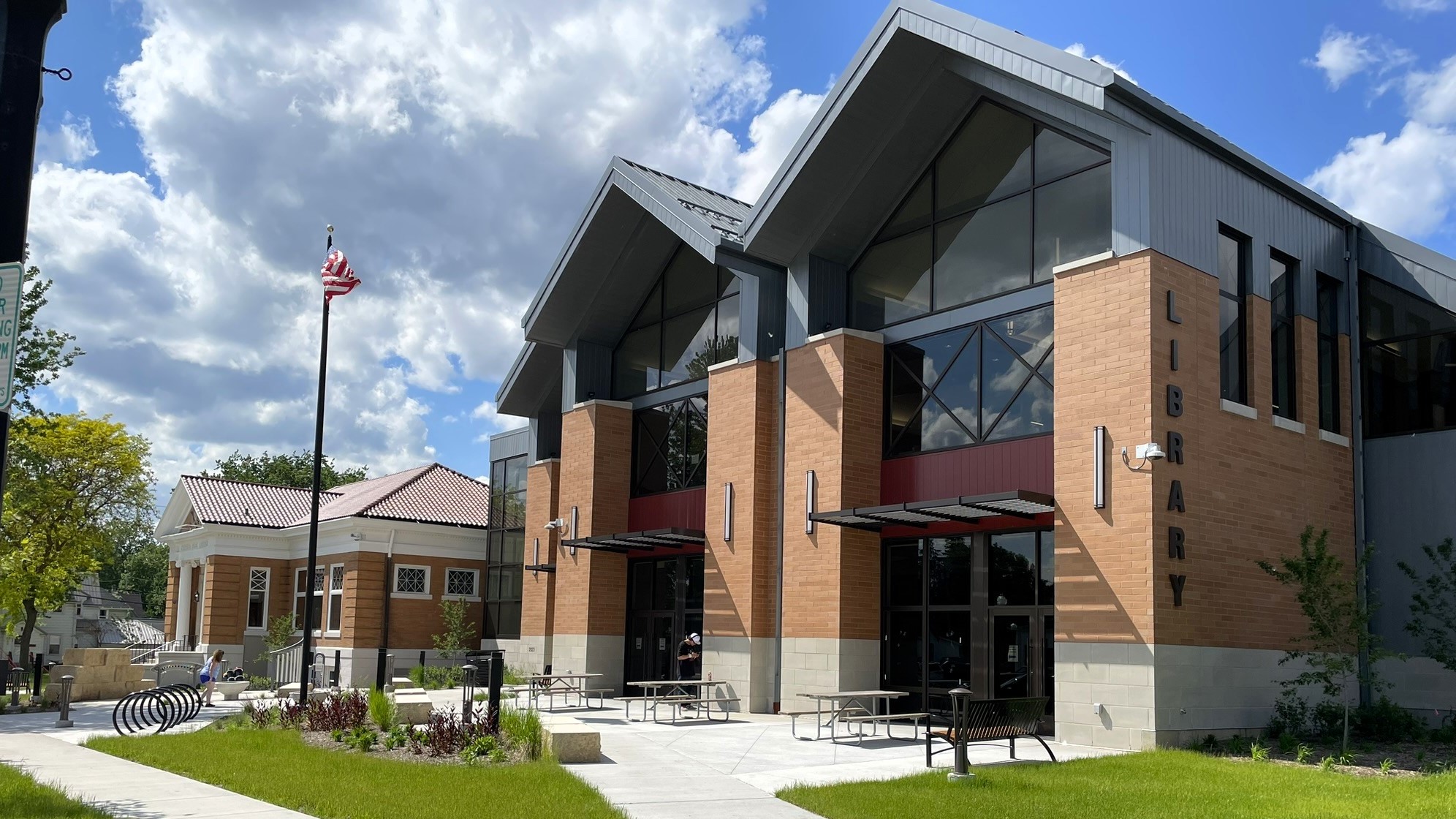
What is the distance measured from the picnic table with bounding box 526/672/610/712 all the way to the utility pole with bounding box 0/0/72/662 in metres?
15.4

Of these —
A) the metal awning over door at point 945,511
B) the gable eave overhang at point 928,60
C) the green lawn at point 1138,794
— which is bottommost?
the green lawn at point 1138,794

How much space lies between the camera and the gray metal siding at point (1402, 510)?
19938mm

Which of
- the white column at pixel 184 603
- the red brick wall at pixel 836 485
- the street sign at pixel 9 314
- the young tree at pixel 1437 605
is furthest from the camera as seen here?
the white column at pixel 184 603

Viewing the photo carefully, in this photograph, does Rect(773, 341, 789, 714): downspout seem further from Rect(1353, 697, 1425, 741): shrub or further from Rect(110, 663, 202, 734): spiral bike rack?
Rect(110, 663, 202, 734): spiral bike rack

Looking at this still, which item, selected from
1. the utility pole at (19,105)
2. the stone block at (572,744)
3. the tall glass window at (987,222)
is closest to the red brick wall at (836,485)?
the tall glass window at (987,222)

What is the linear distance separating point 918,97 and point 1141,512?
27.4ft

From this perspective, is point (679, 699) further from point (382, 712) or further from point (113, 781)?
point (113, 781)

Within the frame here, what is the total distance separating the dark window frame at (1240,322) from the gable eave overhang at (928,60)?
11.4ft

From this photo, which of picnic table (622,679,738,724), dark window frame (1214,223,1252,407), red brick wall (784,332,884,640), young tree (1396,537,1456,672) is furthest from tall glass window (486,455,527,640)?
young tree (1396,537,1456,672)

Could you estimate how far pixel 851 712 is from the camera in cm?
1991

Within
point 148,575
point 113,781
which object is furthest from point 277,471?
point 113,781

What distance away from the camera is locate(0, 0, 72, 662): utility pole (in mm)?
8688

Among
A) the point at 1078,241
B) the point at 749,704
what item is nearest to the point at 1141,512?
the point at 1078,241

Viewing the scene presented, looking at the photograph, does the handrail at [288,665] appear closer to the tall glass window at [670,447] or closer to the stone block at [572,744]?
the tall glass window at [670,447]
